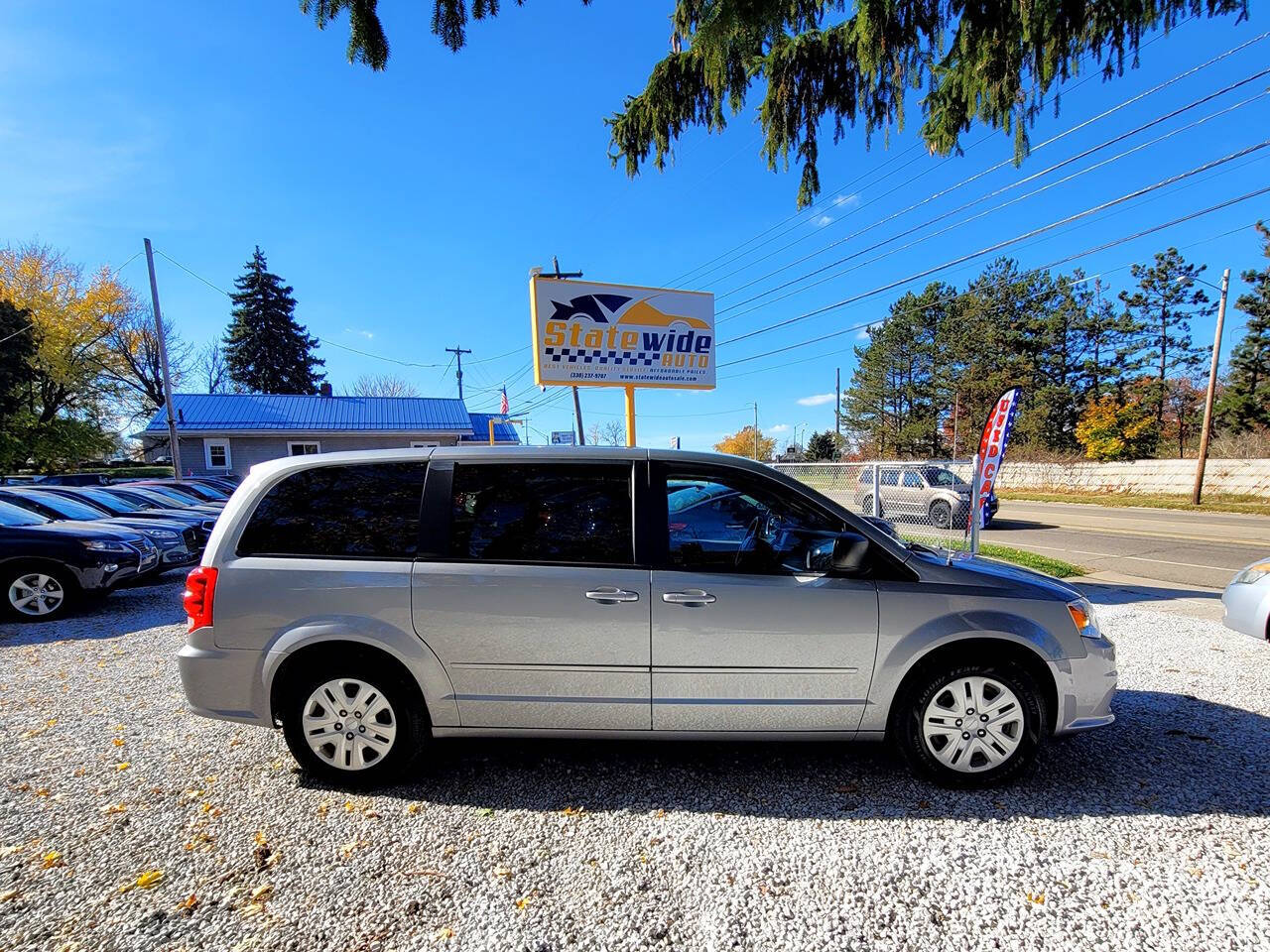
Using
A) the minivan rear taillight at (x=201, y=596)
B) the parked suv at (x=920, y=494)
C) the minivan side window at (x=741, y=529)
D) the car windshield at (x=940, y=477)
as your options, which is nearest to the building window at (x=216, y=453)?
the parked suv at (x=920, y=494)

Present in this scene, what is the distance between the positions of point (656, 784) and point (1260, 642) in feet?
20.1

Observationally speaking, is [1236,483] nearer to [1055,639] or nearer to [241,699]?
[1055,639]

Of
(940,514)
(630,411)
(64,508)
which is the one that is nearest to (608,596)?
(630,411)

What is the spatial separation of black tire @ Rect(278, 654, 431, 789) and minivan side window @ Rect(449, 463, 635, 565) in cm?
73

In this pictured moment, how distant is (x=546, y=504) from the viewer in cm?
289

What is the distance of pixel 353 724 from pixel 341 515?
1.07m

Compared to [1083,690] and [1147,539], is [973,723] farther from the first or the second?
[1147,539]

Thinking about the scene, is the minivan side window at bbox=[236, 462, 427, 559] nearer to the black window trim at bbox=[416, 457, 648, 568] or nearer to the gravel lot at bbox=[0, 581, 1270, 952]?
the black window trim at bbox=[416, 457, 648, 568]

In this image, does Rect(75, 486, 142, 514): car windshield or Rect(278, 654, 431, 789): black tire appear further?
Rect(75, 486, 142, 514): car windshield

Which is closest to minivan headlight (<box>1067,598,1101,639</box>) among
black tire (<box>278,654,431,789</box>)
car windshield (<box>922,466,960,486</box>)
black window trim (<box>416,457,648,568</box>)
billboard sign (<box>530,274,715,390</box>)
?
black window trim (<box>416,457,648,568</box>)

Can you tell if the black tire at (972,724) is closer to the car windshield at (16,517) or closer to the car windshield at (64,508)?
the car windshield at (16,517)

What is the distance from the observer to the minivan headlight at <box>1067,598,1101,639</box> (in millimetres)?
→ 2807

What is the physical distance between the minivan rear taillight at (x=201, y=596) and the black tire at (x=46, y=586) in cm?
554

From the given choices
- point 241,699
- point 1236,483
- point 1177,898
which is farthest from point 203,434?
point 1236,483
